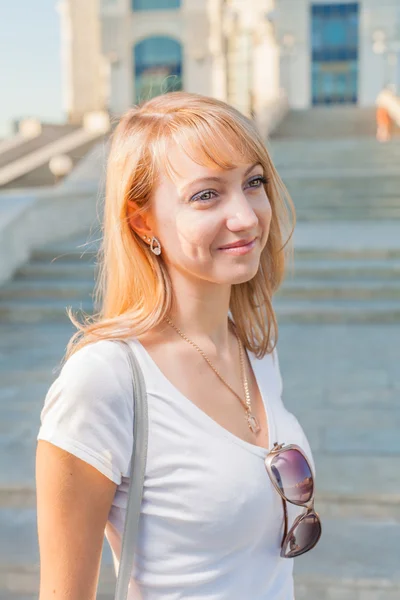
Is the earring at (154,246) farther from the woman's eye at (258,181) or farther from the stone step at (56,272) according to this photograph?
the stone step at (56,272)

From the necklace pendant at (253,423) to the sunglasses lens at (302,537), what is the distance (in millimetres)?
216

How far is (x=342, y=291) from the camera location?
7.67 meters

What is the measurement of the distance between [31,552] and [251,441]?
2.23 m

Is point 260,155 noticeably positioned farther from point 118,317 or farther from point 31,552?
point 31,552

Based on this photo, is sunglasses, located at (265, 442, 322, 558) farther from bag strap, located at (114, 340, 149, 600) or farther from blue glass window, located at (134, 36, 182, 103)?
blue glass window, located at (134, 36, 182, 103)

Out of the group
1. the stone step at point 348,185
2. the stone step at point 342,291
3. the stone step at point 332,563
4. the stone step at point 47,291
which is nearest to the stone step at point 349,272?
the stone step at point 342,291

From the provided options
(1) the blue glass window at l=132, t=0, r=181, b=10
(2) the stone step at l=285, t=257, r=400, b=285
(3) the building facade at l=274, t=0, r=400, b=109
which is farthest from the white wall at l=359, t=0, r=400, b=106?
(2) the stone step at l=285, t=257, r=400, b=285

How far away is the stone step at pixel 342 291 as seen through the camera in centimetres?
760

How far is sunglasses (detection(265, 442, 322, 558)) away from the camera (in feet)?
4.96

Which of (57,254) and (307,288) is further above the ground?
(57,254)

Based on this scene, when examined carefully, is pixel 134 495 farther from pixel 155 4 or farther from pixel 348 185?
pixel 155 4

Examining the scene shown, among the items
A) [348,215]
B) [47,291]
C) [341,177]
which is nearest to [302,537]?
[47,291]

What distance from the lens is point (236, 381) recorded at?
1742 mm

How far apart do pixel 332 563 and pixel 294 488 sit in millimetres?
2006
